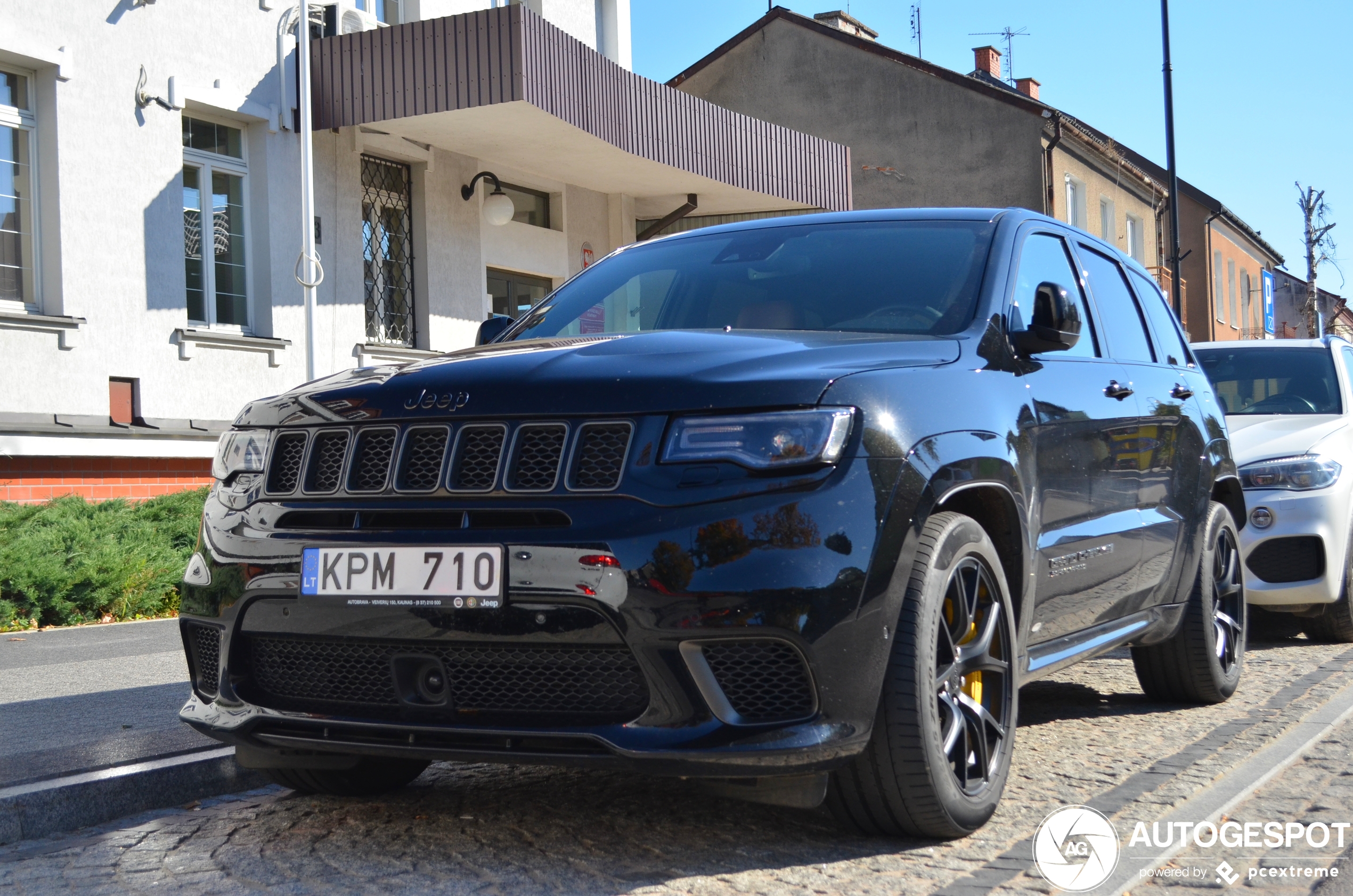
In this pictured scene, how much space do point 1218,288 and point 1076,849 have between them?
156 ft

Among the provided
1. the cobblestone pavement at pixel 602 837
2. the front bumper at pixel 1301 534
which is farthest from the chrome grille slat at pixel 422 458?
the front bumper at pixel 1301 534

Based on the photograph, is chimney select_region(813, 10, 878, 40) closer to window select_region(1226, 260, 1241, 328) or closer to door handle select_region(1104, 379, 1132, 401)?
window select_region(1226, 260, 1241, 328)

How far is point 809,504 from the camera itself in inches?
124

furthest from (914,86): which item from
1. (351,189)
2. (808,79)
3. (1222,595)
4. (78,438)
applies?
(1222,595)

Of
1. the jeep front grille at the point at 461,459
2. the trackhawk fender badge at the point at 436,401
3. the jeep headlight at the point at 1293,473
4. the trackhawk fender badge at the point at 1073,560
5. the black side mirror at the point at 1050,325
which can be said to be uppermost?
the black side mirror at the point at 1050,325

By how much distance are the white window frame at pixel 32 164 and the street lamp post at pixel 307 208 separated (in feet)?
6.54

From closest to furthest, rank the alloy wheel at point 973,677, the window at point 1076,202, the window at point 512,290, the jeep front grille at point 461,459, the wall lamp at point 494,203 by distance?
the jeep front grille at point 461,459
the alloy wheel at point 973,677
the wall lamp at point 494,203
the window at point 512,290
the window at point 1076,202

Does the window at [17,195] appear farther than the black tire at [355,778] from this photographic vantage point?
Yes

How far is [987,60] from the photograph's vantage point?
41156mm

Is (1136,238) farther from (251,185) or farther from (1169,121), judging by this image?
(251,185)

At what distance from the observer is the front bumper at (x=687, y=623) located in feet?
10.2

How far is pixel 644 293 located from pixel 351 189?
10.1 meters

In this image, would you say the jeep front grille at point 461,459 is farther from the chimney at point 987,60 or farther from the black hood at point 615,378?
the chimney at point 987,60

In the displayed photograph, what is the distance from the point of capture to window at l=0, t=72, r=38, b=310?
11.1 metres
